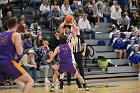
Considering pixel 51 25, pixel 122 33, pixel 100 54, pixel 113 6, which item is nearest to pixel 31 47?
pixel 51 25

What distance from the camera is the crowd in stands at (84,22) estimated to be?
1596cm

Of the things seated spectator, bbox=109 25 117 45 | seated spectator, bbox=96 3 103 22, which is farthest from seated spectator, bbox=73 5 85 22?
seated spectator, bbox=109 25 117 45

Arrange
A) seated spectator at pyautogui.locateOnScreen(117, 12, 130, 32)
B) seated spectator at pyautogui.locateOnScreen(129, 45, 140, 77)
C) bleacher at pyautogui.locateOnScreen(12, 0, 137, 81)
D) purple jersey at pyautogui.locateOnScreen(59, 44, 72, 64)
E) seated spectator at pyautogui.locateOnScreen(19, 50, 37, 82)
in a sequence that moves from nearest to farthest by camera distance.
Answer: purple jersey at pyautogui.locateOnScreen(59, 44, 72, 64) < seated spectator at pyautogui.locateOnScreen(19, 50, 37, 82) < bleacher at pyautogui.locateOnScreen(12, 0, 137, 81) < seated spectator at pyautogui.locateOnScreen(129, 45, 140, 77) < seated spectator at pyautogui.locateOnScreen(117, 12, 130, 32)

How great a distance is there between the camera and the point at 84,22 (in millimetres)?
18906

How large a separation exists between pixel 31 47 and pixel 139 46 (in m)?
5.77

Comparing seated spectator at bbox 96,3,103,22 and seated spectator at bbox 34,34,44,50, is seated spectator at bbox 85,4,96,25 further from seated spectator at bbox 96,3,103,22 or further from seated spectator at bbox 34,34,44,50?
seated spectator at bbox 34,34,44,50

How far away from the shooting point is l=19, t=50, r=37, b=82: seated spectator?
48.8 ft

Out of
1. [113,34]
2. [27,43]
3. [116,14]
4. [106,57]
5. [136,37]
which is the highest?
[116,14]

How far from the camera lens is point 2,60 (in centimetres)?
769

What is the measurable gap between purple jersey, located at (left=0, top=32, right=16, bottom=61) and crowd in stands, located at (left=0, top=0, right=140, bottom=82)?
711cm

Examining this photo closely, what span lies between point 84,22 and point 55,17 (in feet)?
4.61

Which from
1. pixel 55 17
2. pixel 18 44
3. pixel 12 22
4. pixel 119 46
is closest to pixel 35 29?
pixel 55 17

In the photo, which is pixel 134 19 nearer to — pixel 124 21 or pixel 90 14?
pixel 124 21

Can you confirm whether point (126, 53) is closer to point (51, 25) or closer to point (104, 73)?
point (104, 73)
